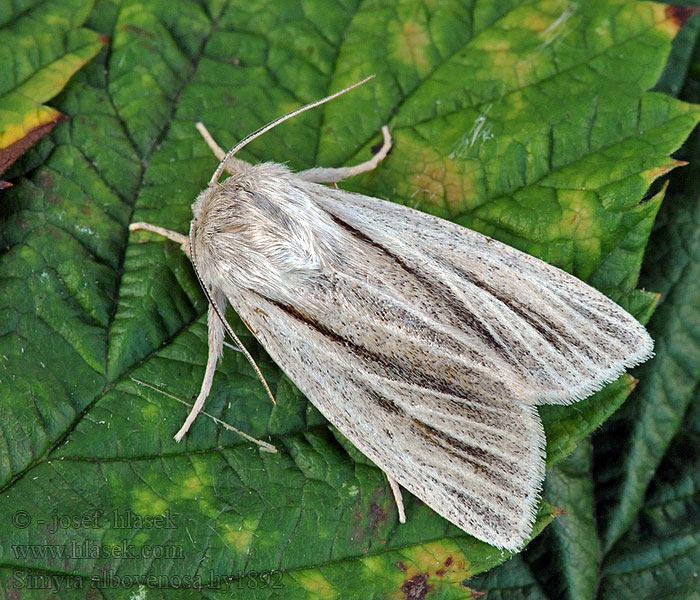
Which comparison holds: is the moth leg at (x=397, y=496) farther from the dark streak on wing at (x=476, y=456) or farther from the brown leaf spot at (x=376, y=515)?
the dark streak on wing at (x=476, y=456)

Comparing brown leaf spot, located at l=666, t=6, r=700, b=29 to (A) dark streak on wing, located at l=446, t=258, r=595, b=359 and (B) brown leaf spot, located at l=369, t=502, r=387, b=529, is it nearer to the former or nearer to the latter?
(A) dark streak on wing, located at l=446, t=258, r=595, b=359

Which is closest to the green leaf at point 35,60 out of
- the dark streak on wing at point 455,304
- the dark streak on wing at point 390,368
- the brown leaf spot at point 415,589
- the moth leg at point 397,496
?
the dark streak on wing at point 390,368

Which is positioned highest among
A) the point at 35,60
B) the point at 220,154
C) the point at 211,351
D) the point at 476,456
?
the point at 35,60

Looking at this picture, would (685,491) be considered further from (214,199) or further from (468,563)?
(214,199)

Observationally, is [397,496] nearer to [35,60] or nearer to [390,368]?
[390,368]

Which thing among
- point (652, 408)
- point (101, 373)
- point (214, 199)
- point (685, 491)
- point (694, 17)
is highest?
point (694, 17)

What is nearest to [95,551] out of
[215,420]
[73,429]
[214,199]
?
[73,429]

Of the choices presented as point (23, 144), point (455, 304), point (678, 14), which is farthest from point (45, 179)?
point (678, 14)

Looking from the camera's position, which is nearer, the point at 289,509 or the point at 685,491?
the point at 289,509
